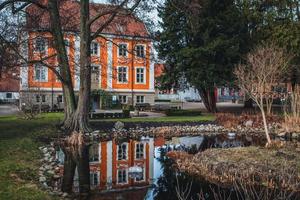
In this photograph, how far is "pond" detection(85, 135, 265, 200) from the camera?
11.6 m

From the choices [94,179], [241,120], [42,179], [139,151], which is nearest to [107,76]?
[241,120]

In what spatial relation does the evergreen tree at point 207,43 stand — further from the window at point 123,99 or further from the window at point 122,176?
the window at point 122,176

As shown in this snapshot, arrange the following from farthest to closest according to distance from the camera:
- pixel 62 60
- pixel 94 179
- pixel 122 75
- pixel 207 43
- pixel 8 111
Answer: pixel 122 75
pixel 8 111
pixel 207 43
pixel 62 60
pixel 94 179

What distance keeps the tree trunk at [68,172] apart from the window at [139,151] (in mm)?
2715

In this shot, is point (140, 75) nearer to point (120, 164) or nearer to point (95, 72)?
point (95, 72)

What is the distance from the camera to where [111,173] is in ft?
47.4

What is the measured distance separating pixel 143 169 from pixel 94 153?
12.0 ft

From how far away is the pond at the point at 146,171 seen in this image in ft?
37.9

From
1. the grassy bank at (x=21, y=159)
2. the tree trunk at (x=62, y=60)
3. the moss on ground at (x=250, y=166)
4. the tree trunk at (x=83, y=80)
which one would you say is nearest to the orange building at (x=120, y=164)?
the grassy bank at (x=21, y=159)

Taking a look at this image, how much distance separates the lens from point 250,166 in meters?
13.2

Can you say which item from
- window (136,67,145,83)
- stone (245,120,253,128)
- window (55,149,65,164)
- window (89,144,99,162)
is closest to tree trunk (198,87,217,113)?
stone (245,120,253,128)

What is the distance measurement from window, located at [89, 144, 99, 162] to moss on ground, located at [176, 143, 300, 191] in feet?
10.7

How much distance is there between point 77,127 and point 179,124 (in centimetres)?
776

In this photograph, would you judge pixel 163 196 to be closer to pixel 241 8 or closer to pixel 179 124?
pixel 179 124
